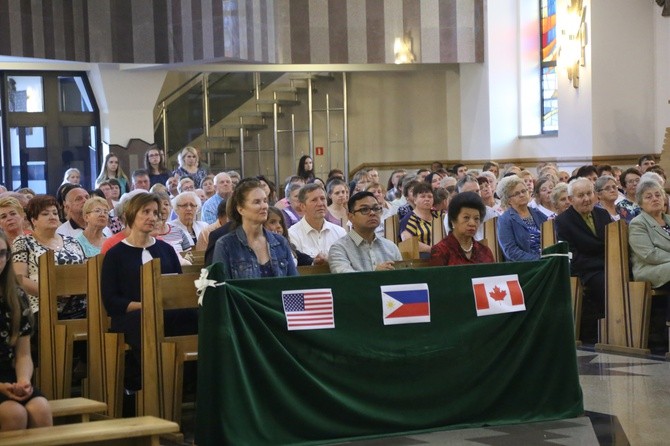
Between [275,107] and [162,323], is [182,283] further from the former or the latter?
[275,107]

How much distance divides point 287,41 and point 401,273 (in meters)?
13.7

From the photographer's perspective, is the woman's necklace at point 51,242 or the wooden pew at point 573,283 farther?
the wooden pew at point 573,283

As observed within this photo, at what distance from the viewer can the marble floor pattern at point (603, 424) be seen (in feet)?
19.5

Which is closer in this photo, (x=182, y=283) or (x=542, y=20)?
(x=182, y=283)

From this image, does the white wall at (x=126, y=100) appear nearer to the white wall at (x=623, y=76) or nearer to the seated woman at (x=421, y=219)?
the white wall at (x=623, y=76)

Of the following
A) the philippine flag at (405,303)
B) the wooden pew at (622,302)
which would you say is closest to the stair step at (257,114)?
the wooden pew at (622,302)

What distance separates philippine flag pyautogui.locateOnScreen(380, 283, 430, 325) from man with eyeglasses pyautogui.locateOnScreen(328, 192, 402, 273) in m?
0.69

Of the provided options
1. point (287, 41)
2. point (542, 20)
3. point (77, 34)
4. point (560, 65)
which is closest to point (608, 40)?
point (560, 65)

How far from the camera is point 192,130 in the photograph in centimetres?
2088

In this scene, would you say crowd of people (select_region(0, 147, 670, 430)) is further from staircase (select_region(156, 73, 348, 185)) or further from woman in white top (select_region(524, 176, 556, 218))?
staircase (select_region(156, 73, 348, 185))

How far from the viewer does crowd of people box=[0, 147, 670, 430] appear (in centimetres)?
645

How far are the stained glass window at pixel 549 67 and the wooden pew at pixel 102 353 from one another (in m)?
14.2

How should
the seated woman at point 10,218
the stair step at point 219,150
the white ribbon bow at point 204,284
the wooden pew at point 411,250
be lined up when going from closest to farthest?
the white ribbon bow at point 204,284
the wooden pew at point 411,250
the seated woman at point 10,218
the stair step at point 219,150

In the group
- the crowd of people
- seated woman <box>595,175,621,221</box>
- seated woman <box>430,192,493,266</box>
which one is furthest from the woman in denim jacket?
seated woman <box>595,175,621,221</box>
